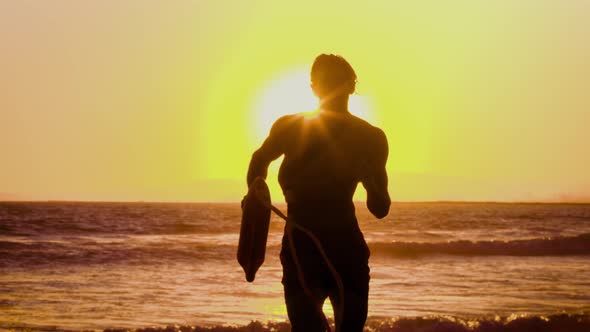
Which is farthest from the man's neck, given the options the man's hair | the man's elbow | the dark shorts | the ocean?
the ocean

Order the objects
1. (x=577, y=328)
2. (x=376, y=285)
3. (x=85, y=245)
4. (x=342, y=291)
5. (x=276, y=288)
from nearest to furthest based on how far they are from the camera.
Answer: (x=342, y=291)
(x=577, y=328)
(x=276, y=288)
(x=376, y=285)
(x=85, y=245)

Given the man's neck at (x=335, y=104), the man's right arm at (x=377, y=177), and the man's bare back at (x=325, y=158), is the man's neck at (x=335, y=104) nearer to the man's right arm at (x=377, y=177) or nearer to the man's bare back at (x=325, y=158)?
the man's bare back at (x=325, y=158)

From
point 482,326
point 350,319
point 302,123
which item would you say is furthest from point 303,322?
point 482,326

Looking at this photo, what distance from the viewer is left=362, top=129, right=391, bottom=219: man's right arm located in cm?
358

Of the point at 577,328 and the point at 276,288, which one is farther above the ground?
the point at 577,328

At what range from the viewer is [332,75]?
363 centimetres

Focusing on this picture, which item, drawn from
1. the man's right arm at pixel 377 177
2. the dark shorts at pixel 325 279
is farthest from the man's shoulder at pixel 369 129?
the dark shorts at pixel 325 279

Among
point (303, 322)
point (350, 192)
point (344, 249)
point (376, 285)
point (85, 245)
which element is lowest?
point (85, 245)

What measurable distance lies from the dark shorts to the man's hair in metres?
0.61

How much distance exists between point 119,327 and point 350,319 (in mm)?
8037

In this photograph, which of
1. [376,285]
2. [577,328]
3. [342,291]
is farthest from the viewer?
[376,285]

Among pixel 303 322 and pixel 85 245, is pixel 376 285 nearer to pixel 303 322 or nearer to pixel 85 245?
pixel 303 322

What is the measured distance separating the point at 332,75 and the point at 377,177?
1.56 feet

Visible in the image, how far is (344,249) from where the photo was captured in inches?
139
